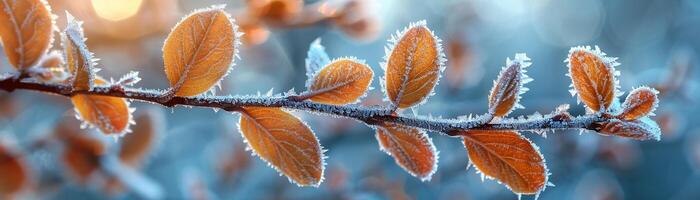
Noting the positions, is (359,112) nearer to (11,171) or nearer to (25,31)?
(25,31)

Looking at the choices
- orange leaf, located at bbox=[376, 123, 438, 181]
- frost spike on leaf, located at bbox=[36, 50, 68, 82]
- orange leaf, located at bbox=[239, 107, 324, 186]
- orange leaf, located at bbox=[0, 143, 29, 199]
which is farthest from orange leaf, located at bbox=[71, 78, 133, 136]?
orange leaf, located at bbox=[0, 143, 29, 199]

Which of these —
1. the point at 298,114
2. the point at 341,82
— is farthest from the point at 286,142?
the point at 298,114

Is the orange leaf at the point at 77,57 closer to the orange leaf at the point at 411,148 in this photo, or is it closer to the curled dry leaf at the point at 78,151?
the orange leaf at the point at 411,148

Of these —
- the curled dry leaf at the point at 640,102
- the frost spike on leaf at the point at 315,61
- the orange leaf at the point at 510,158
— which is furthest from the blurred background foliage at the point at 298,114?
the curled dry leaf at the point at 640,102

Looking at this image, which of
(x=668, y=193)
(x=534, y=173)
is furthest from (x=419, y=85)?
(x=668, y=193)

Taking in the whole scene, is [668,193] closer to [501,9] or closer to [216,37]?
[501,9]
